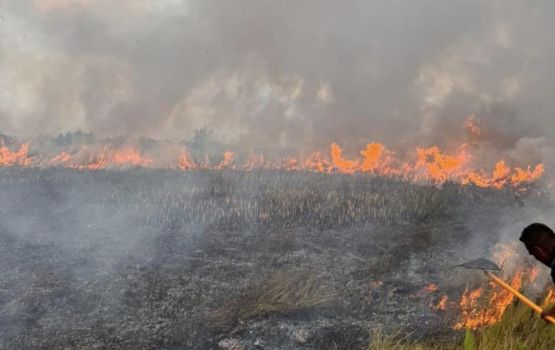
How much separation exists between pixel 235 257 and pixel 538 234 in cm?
831

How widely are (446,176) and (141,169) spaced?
11.5 meters

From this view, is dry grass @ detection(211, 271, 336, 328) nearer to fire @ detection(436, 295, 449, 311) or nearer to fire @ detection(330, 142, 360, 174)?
fire @ detection(436, 295, 449, 311)

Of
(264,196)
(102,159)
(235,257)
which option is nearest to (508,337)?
(235,257)

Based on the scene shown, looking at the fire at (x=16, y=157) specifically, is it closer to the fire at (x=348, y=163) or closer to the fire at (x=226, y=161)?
the fire at (x=348, y=163)

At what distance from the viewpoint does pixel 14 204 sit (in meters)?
15.0

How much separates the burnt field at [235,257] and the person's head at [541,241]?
4.35 metres

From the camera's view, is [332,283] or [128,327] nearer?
[128,327]

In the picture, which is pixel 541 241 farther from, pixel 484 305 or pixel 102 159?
pixel 102 159

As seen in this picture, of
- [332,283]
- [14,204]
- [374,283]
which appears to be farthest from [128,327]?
[14,204]

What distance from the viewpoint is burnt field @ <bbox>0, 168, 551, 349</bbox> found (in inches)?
316

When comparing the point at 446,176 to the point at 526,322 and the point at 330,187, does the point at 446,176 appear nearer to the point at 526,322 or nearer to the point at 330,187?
the point at 330,187

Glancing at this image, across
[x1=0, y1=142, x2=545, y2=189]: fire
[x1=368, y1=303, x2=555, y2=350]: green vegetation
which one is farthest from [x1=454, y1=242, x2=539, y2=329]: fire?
[x1=0, y1=142, x2=545, y2=189]: fire

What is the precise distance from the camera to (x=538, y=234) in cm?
350

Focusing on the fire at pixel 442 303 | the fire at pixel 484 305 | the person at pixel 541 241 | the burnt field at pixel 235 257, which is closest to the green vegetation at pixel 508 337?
the fire at pixel 484 305
